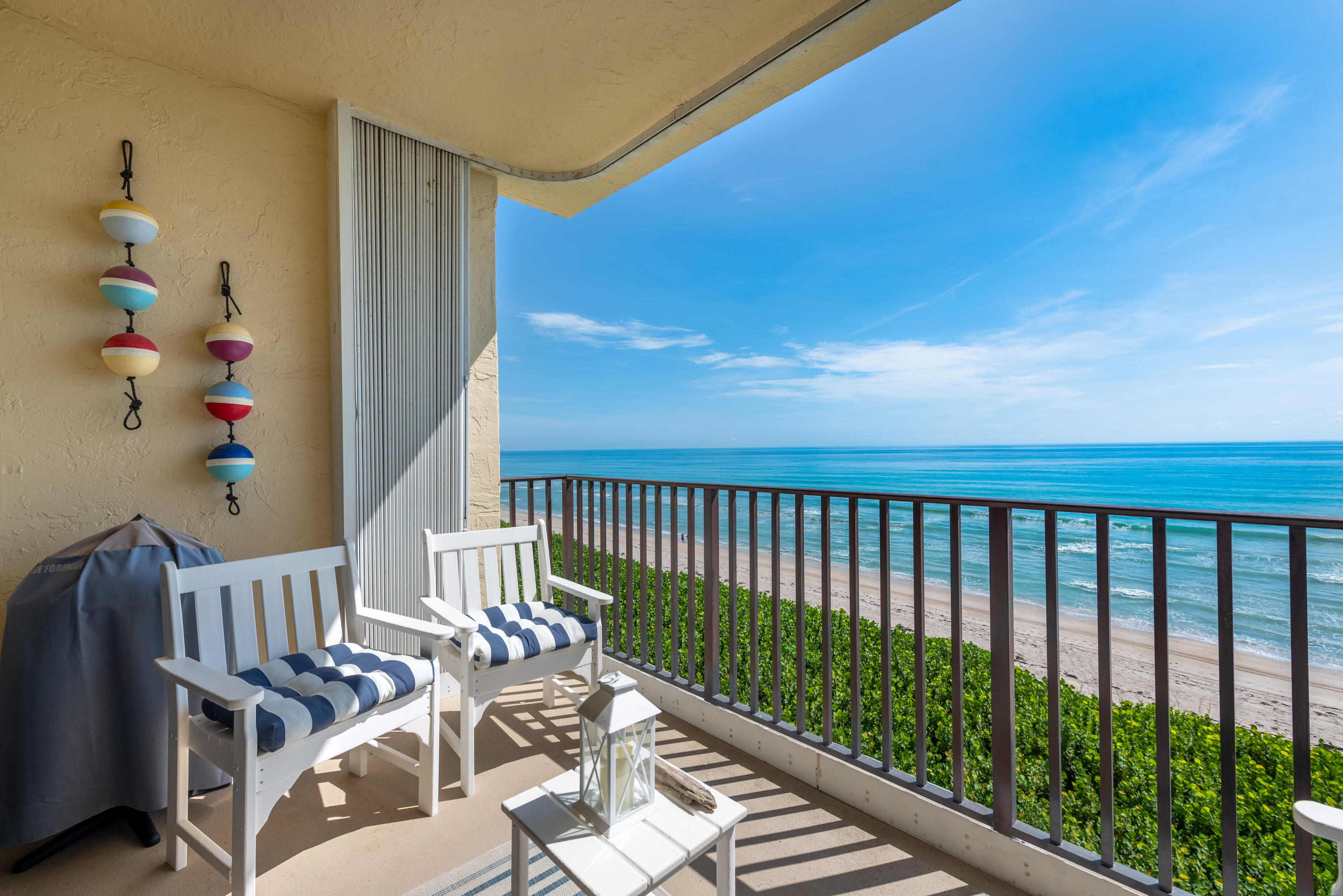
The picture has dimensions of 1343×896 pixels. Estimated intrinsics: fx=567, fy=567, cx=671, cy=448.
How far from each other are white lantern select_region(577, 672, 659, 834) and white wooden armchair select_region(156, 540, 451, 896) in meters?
0.81

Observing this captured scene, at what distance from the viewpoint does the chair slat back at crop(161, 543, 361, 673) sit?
1676 millimetres

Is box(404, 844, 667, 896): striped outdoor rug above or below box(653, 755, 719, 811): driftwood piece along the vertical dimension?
below

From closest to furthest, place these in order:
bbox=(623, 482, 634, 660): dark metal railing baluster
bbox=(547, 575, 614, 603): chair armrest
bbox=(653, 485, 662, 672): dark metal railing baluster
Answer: bbox=(547, 575, 614, 603): chair armrest, bbox=(653, 485, 662, 672): dark metal railing baluster, bbox=(623, 482, 634, 660): dark metal railing baluster

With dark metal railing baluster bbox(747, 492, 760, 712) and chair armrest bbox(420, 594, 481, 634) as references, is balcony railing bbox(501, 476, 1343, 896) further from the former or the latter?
chair armrest bbox(420, 594, 481, 634)

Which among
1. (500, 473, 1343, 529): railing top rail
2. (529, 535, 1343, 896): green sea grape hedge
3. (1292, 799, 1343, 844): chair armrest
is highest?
(500, 473, 1343, 529): railing top rail

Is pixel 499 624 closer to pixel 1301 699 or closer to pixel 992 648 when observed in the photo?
pixel 992 648

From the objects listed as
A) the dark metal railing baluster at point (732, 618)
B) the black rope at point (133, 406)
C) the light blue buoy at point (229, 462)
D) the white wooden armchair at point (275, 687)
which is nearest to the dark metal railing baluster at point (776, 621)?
the dark metal railing baluster at point (732, 618)

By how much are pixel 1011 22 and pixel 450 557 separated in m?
21.7

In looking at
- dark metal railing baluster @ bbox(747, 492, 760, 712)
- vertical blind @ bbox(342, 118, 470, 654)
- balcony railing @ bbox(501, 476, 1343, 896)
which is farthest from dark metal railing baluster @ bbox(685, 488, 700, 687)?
vertical blind @ bbox(342, 118, 470, 654)

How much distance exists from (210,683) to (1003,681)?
213 centimetres

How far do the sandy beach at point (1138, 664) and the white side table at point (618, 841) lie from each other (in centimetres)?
223

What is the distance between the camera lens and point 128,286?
2.02 meters

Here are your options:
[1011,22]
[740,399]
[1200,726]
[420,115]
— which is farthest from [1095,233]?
[420,115]

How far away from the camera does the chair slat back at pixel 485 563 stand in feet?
7.93
